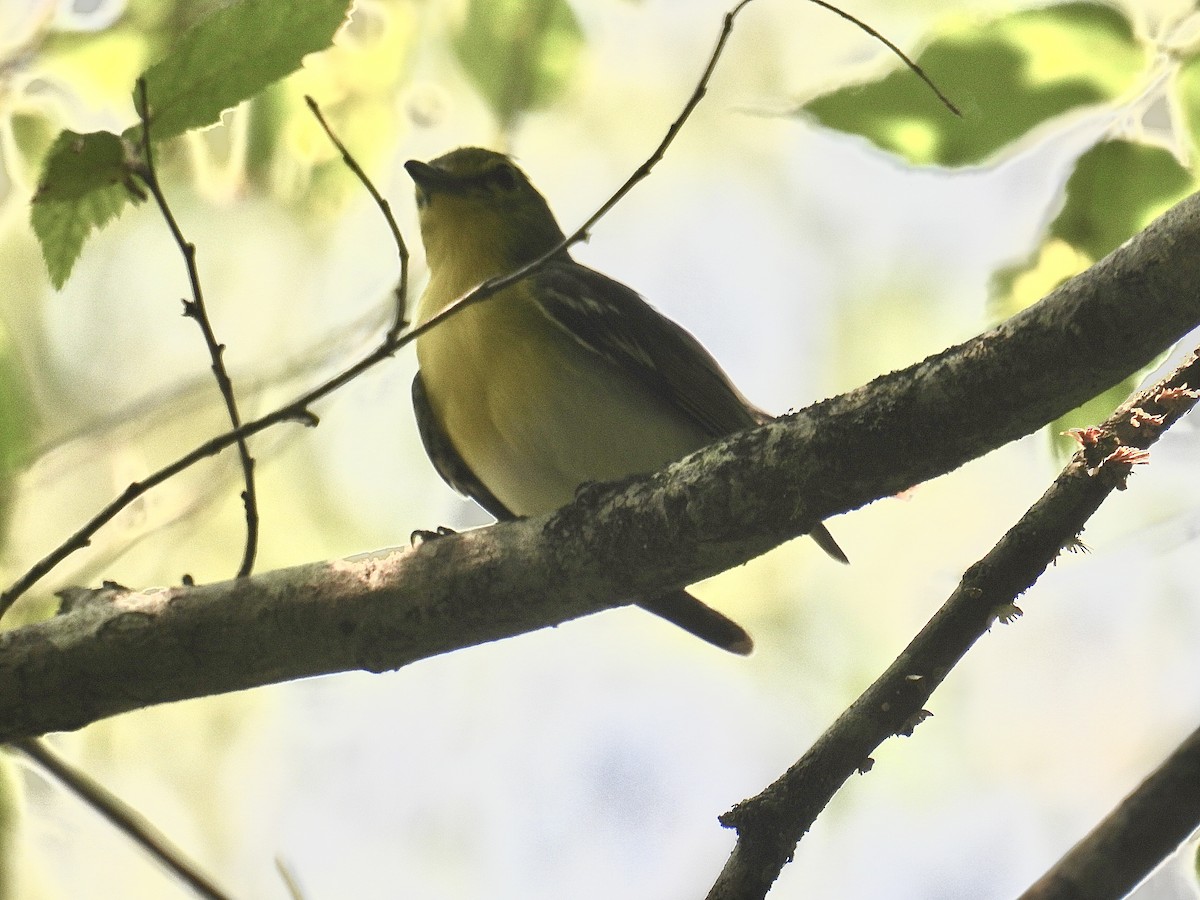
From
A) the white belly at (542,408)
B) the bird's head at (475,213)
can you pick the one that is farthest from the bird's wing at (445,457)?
the bird's head at (475,213)

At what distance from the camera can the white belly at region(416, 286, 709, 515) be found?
372 centimetres

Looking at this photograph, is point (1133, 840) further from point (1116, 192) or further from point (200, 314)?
point (200, 314)

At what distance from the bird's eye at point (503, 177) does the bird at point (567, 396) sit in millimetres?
538

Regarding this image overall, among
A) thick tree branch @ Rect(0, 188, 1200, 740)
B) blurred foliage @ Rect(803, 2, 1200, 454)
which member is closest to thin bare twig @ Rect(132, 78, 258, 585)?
thick tree branch @ Rect(0, 188, 1200, 740)

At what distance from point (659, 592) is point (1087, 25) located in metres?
1.34

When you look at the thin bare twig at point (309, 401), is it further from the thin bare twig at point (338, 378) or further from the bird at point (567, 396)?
the bird at point (567, 396)

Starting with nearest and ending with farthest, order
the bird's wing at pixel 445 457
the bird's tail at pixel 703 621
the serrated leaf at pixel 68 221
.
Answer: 1. the serrated leaf at pixel 68 221
2. the bird's tail at pixel 703 621
3. the bird's wing at pixel 445 457

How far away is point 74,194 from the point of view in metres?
1.79

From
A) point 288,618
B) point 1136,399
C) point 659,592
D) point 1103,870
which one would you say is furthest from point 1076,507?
point 288,618

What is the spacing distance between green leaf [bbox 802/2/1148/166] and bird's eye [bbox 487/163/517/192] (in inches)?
102

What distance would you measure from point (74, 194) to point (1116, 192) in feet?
5.79

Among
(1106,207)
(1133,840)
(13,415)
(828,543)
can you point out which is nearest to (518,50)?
(828,543)

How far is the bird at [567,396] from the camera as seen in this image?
3732 mm

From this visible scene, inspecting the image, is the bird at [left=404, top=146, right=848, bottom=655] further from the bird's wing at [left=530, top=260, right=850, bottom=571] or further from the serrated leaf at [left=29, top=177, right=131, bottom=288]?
the serrated leaf at [left=29, top=177, right=131, bottom=288]
